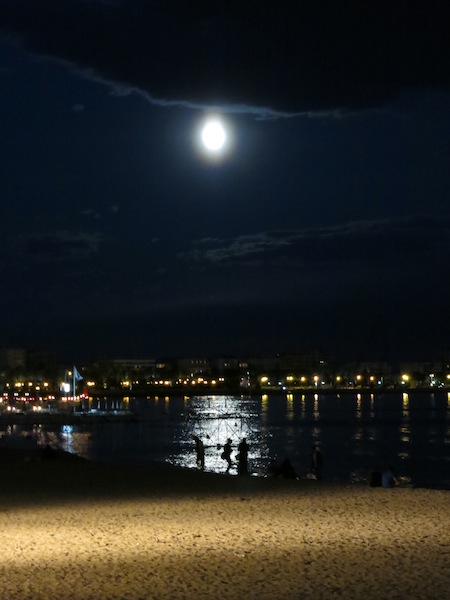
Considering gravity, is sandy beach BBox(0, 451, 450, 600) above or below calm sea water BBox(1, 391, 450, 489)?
above

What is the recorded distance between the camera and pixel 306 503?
14.5 metres

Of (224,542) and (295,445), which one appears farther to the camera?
(295,445)

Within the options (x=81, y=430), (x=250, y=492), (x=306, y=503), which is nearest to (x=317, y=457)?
(x=250, y=492)

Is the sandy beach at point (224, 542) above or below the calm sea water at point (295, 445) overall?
above

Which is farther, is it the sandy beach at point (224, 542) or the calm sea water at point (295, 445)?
the calm sea water at point (295, 445)

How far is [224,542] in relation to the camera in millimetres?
11023

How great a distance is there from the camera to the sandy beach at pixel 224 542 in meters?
8.77

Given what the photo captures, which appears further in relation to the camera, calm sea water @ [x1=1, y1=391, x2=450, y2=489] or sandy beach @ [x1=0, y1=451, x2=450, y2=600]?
calm sea water @ [x1=1, y1=391, x2=450, y2=489]

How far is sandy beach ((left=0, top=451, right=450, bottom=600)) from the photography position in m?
8.77

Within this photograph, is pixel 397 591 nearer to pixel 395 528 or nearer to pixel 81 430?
pixel 395 528

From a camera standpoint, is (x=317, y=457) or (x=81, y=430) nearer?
(x=317, y=457)

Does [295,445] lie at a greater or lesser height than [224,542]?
lesser

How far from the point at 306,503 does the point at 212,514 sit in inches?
70.9

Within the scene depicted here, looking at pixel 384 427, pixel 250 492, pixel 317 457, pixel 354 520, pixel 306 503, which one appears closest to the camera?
pixel 354 520
